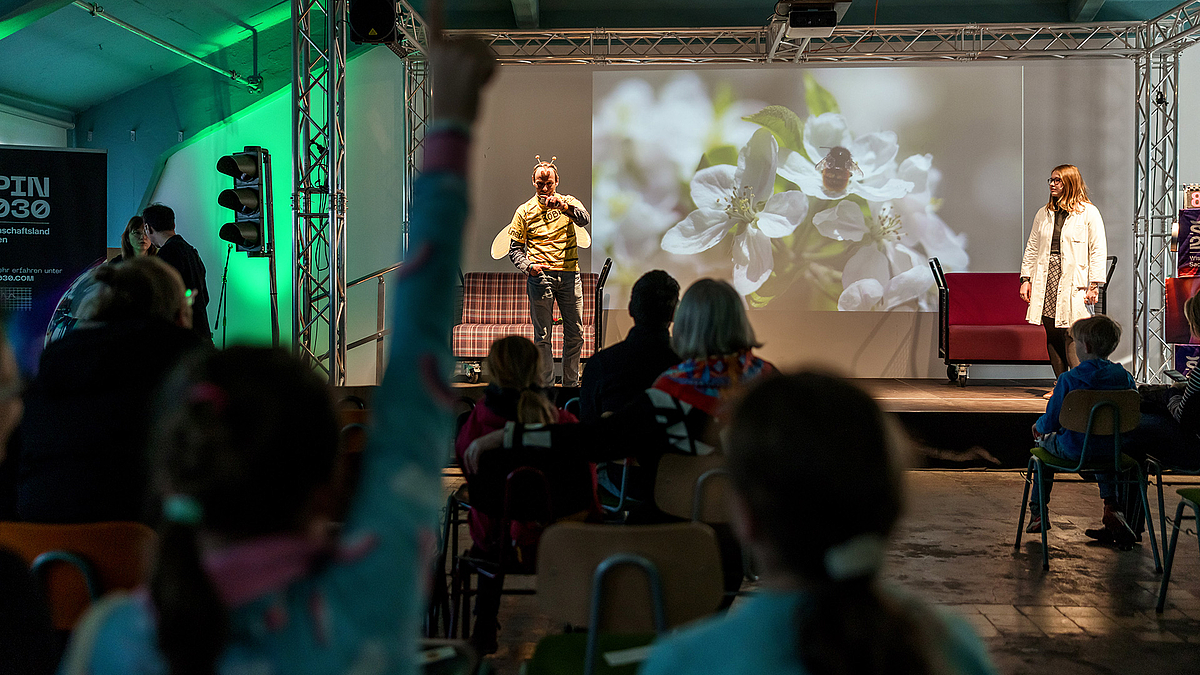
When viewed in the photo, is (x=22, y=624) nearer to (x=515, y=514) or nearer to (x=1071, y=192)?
(x=515, y=514)

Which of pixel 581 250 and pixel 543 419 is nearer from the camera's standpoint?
pixel 543 419

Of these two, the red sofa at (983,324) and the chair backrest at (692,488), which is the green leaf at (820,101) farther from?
the chair backrest at (692,488)

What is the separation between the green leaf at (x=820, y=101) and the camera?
835 cm

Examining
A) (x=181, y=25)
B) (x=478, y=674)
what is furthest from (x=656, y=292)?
(x=181, y=25)

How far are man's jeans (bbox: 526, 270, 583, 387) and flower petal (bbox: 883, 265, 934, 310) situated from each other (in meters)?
3.30

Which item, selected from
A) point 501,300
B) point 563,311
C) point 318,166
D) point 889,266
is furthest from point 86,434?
point 889,266

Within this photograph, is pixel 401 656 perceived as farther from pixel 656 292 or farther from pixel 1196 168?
pixel 1196 168

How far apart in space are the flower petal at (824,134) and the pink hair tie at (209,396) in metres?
8.21

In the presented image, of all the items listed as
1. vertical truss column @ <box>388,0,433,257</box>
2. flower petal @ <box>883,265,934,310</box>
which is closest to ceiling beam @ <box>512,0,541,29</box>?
vertical truss column @ <box>388,0,433,257</box>

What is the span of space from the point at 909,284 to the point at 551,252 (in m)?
3.74

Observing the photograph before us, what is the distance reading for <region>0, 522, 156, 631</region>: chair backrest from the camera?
1.42m

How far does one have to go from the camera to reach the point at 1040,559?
3.66 metres

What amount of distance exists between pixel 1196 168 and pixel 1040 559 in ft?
21.1

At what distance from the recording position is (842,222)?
834 centimetres
